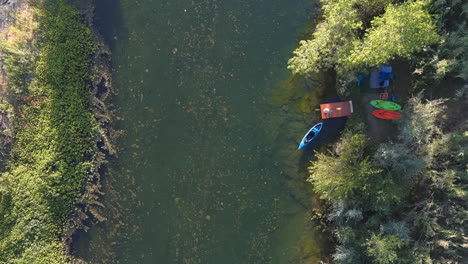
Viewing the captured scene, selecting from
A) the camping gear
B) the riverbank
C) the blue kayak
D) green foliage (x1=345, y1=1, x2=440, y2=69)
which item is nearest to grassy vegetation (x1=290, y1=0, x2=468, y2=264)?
green foliage (x1=345, y1=1, x2=440, y2=69)

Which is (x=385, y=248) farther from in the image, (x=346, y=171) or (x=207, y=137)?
(x=207, y=137)

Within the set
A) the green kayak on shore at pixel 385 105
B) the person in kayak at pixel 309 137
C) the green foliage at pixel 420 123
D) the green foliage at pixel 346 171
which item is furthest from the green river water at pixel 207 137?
the green foliage at pixel 420 123

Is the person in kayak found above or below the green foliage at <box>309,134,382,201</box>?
above

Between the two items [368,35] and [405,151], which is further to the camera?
[405,151]

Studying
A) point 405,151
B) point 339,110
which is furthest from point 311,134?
point 405,151

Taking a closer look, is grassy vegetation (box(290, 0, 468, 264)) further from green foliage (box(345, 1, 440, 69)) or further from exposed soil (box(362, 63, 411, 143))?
exposed soil (box(362, 63, 411, 143))
